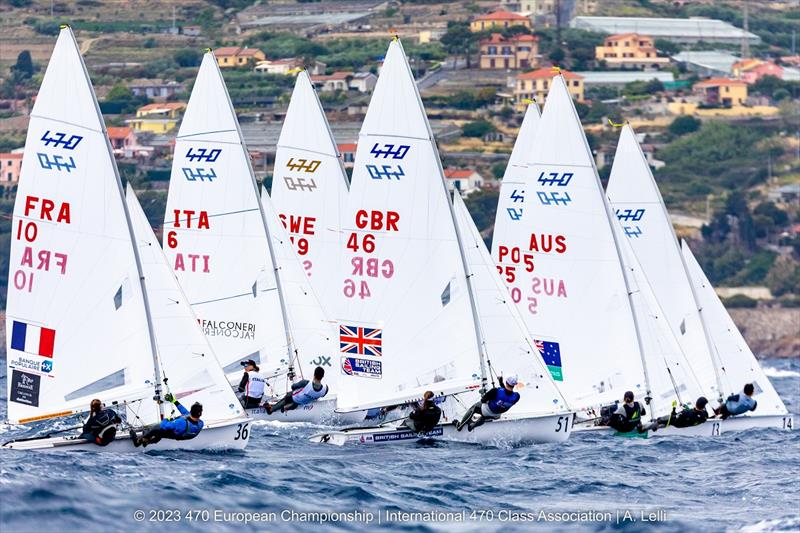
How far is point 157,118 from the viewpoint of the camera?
5482 inches

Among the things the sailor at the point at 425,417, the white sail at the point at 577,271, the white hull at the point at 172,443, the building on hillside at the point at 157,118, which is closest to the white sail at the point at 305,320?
the white sail at the point at 577,271

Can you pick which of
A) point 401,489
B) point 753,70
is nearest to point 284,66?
point 753,70

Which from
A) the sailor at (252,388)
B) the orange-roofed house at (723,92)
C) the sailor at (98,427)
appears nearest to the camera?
the sailor at (98,427)

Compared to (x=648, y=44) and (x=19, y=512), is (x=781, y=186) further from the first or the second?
(x=19, y=512)

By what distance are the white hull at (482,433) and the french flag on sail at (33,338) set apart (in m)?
5.09

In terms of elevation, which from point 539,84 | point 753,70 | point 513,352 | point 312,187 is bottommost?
point 513,352

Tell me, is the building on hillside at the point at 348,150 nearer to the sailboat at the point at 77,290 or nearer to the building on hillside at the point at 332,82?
the building on hillside at the point at 332,82

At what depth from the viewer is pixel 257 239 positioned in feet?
115

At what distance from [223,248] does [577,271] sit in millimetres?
7637

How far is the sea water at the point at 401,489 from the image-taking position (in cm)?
2023

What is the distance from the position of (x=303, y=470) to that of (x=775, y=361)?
91.1 metres

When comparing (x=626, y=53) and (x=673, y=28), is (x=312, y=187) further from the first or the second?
(x=673, y=28)

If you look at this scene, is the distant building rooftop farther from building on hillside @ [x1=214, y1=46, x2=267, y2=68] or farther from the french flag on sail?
the french flag on sail

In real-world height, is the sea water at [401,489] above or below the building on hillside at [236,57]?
below
